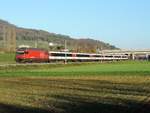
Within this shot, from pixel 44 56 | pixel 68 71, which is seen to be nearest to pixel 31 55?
pixel 44 56

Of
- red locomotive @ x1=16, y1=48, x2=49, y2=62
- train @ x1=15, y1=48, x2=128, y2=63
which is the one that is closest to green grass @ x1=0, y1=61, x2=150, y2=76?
red locomotive @ x1=16, y1=48, x2=49, y2=62

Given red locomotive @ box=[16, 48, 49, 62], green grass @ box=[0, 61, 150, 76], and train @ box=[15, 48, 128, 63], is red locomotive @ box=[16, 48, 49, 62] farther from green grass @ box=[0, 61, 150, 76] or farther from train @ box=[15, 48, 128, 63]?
green grass @ box=[0, 61, 150, 76]

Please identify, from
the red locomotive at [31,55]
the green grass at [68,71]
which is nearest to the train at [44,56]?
the red locomotive at [31,55]

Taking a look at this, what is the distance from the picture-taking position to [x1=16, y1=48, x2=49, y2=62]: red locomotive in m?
81.6

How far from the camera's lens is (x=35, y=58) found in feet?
276

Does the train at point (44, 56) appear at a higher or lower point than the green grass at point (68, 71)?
higher

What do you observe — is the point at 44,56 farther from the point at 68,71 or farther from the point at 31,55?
the point at 68,71

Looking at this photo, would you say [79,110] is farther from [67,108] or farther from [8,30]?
[8,30]

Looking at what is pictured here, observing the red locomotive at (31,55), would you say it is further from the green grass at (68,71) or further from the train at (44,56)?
the green grass at (68,71)

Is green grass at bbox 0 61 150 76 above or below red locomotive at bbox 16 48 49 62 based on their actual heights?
below

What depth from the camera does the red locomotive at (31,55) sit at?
81.6 metres

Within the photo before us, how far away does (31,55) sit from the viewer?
3265 inches

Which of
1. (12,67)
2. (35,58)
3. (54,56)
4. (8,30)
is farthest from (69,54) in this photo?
(8,30)

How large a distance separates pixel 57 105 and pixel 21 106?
1.26 m
